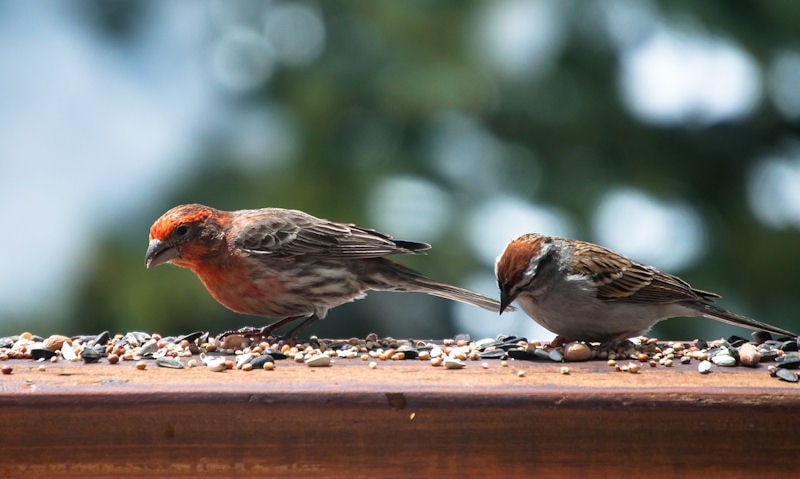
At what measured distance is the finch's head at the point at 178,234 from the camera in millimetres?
4672

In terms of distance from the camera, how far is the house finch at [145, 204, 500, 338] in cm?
477

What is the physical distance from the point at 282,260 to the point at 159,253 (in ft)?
1.94

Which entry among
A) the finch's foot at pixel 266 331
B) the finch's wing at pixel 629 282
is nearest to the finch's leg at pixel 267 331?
the finch's foot at pixel 266 331

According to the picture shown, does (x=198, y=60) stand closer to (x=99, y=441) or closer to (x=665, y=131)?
(x=665, y=131)

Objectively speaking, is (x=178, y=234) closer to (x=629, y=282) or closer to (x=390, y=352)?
(x=390, y=352)

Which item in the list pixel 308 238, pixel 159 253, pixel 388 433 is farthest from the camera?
pixel 308 238

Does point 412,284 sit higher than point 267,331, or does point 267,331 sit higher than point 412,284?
point 412,284

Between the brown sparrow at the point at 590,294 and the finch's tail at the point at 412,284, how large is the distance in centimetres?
67

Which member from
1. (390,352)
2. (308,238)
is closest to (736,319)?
(390,352)

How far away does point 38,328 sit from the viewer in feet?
17.3

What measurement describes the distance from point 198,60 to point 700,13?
283 cm

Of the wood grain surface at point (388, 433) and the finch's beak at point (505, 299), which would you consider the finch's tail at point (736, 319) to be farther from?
the wood grain surface at point (388, 433)

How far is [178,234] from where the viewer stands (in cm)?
471

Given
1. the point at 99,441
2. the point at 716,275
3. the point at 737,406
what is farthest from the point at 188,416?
the point at 716,275
